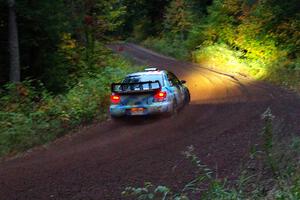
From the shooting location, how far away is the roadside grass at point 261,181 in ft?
22.5

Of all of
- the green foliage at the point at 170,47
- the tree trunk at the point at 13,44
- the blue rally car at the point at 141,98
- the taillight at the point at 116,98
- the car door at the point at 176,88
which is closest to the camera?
the blue rally car at the point at 141,98

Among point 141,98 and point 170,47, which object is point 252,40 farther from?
point 170,47

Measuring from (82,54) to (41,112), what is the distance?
11015 millimetres

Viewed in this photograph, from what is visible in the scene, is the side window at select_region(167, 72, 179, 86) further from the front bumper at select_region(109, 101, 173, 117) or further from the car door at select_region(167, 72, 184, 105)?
the front bumper at select_region(109, 101, 173, 117)

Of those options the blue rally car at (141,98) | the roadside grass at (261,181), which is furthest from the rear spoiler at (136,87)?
the roadside grass at (261,181)

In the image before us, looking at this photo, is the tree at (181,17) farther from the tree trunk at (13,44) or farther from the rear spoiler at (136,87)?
the rear spoiler at (136,87)

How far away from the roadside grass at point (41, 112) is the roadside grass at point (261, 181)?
233 inches

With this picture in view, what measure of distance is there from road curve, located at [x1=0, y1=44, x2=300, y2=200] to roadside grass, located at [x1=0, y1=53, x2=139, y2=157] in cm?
52

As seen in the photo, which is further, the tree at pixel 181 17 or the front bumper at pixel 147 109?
the tree at pixel 181 17

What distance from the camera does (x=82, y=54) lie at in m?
26.7

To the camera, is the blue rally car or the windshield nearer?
the blue rally car

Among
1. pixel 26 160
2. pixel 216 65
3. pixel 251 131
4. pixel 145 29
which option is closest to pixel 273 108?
pixel 251 131

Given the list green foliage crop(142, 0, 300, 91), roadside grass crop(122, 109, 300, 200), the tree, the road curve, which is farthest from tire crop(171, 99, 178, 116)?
the tree

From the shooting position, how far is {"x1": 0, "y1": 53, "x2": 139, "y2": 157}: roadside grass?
14.2 metres
